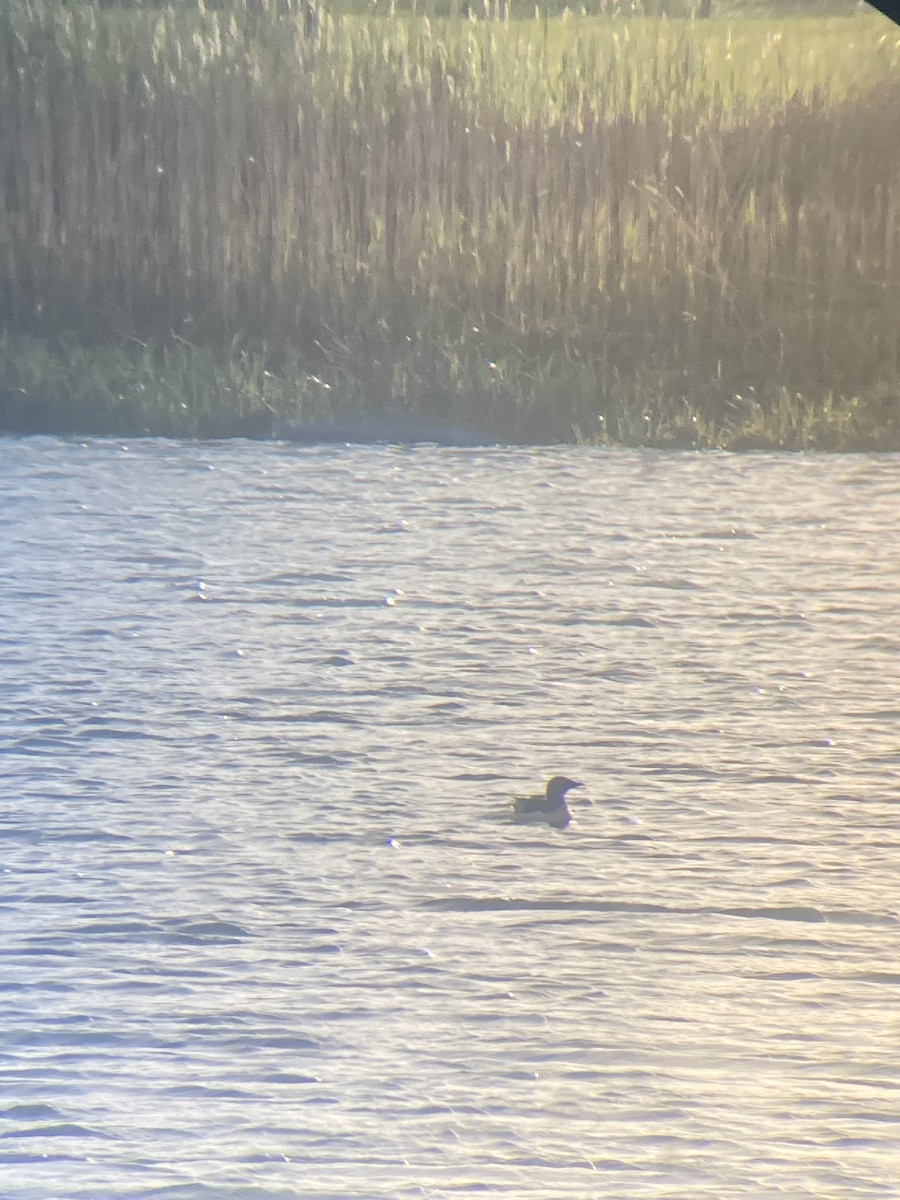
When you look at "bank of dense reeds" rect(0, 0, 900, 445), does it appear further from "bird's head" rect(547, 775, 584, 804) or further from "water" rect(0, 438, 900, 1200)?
"bird's head" rect(547, 775, 584, 804)

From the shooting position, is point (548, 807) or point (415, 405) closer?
point (548, 807)

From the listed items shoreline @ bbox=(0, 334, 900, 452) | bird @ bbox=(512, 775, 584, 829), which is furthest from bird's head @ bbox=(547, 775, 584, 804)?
shoreline @ bbox=(0, 334, 900, 452)

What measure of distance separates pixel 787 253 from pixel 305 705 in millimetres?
657

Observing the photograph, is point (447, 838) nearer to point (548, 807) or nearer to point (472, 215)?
point (548, 807)

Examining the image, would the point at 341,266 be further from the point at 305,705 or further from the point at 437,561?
the point at 305,705

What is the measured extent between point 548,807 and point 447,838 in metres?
0.05

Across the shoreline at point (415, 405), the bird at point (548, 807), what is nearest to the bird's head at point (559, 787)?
the bird at point (548, 807)

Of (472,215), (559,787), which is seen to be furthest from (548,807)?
(472,215)

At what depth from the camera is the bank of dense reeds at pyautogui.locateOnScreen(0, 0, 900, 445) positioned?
1.26 meters

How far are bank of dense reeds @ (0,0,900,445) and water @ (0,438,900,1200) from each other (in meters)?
0.12

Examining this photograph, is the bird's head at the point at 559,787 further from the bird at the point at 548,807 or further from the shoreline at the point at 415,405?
the shoreline at the point at 415,405

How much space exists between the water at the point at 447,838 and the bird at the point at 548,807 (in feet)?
0.04

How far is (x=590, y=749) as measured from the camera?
2.44ft

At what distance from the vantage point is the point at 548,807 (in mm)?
680
